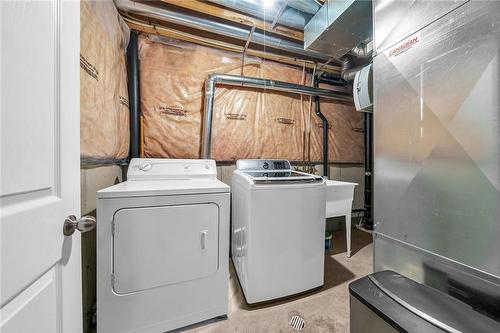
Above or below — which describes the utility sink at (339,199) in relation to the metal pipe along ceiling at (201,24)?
below

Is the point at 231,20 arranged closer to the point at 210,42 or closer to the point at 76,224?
the point at 210,42

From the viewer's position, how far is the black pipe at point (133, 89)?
6.69 feet

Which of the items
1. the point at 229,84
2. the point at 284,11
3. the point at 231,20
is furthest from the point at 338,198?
the point at 231,20

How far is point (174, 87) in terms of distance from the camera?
2.23m

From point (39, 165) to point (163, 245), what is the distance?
92cm

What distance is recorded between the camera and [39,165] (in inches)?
19.4

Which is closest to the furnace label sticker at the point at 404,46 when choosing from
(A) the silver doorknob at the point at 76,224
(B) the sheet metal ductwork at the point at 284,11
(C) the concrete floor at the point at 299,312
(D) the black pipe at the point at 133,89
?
(B) the sheet metal ductwork at the point at 284,11

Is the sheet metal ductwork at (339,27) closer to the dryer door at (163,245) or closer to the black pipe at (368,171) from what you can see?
the black pipe at (368,171)

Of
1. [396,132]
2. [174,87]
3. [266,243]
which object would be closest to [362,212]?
[266,243]

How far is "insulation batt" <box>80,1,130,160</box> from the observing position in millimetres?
1238

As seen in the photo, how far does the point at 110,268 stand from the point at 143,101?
1.66 meters

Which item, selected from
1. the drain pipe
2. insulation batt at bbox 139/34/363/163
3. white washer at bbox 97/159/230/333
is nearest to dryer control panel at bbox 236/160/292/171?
insulation batt at bbox 139/34/363/163

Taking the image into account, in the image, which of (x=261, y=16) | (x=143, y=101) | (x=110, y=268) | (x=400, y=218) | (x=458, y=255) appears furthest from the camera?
(x=143, y=101)

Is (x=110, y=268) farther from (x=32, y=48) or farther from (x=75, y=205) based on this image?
(x=32, y=48)
